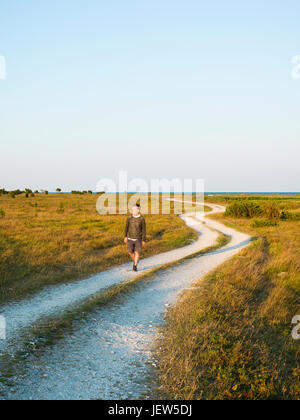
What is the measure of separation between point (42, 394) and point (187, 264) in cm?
971

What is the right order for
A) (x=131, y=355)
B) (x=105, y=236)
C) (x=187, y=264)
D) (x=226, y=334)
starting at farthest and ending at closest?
(x=105, y=236), (x=187, y=264), (x=226, y=334), (x=131, y=355)

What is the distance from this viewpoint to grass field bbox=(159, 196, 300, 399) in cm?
497

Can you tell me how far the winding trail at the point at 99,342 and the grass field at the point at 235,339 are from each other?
0.44 metres

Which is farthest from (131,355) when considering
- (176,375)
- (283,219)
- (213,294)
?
(283,219)

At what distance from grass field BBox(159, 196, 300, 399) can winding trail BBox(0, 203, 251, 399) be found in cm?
44

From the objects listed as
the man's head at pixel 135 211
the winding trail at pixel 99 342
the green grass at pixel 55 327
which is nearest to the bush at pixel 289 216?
the winding trail at pixel 99 342

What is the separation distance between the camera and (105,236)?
64.1 feet

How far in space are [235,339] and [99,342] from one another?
2824 millimetres

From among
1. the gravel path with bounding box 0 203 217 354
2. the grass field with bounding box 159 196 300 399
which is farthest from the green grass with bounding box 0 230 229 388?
the grass field with bounding box 159 196 300 399

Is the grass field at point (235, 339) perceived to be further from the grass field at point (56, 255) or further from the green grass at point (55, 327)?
the grass field at point (56, 255)

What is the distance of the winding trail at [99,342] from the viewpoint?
15.6 ft

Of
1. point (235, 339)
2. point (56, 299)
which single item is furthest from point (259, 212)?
point (235, 339)

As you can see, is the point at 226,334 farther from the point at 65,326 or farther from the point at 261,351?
the point at 65,326

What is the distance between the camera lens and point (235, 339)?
21.7ft
